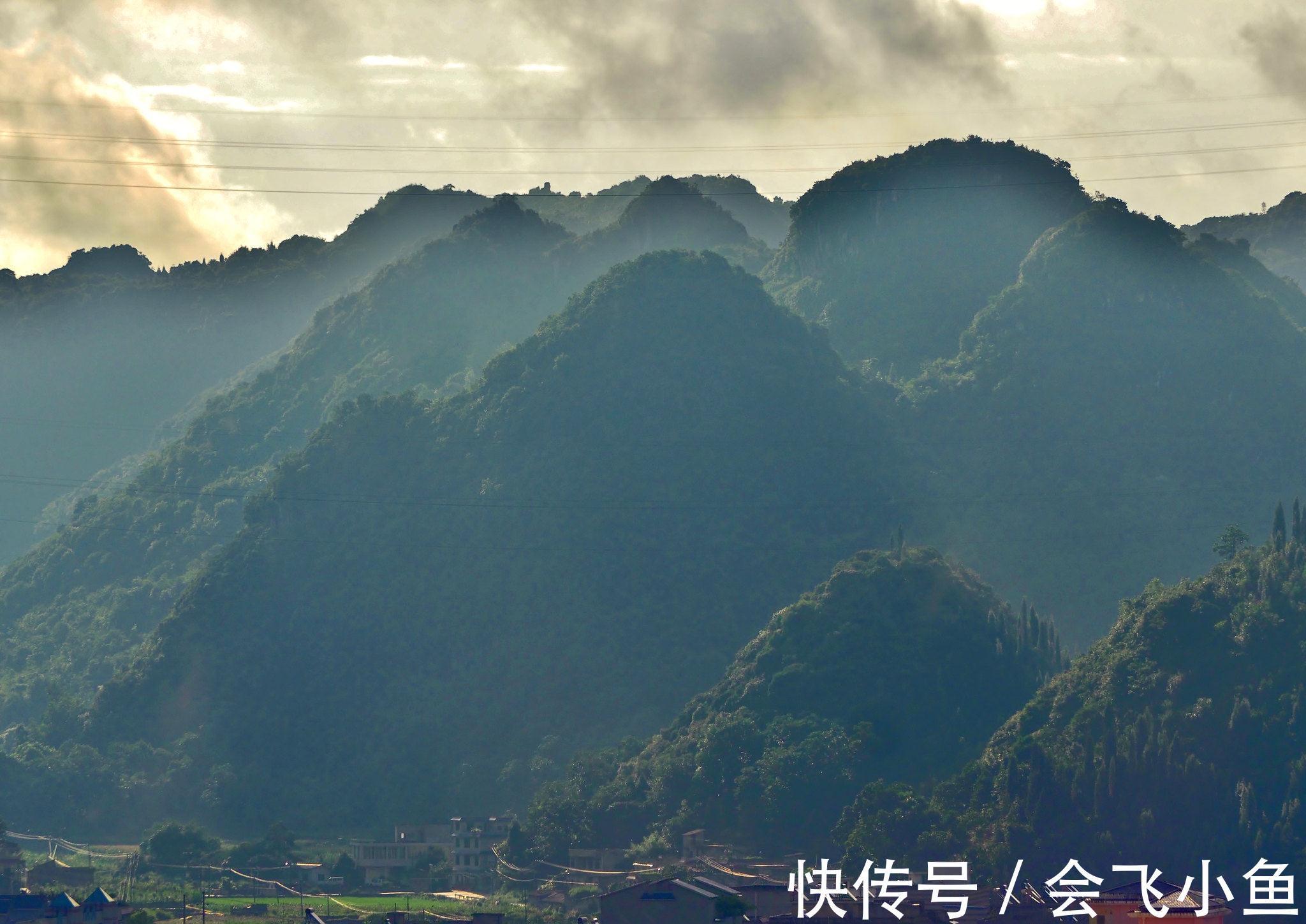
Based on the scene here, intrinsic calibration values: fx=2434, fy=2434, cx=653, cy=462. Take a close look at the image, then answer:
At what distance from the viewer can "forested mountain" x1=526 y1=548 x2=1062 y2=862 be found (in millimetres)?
127500

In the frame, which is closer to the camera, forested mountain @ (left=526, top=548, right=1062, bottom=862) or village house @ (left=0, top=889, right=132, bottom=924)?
village house @ (left=0, top=889, right=132, bottom=924)

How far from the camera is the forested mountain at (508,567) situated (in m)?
152

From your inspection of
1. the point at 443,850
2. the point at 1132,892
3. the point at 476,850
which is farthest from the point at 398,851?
the point at 1132,892

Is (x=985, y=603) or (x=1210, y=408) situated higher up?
(x=1210, y=408)

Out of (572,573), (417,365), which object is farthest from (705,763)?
(417,365)

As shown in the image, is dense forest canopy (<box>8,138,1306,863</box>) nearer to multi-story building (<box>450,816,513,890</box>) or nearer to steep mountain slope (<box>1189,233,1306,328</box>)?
steep mountain slope (<box>1189,233,1306,328</box>)

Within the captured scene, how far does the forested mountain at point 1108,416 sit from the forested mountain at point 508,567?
22.2ft

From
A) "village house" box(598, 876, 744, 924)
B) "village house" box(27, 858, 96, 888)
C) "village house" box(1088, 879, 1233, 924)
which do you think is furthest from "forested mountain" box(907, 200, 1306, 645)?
"village house" box(1088, 879, 1233, 924)

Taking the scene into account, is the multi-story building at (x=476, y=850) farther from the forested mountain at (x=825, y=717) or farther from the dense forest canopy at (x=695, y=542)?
the dense forest canopy at (x=695, y=542)

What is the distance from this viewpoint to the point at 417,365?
198375 mm

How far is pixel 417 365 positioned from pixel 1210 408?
209ft

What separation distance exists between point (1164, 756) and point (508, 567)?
196 ft

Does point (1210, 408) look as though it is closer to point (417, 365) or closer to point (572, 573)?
point (572, 573)

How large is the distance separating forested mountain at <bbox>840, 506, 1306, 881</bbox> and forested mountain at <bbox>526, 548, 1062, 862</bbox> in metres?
9.09
